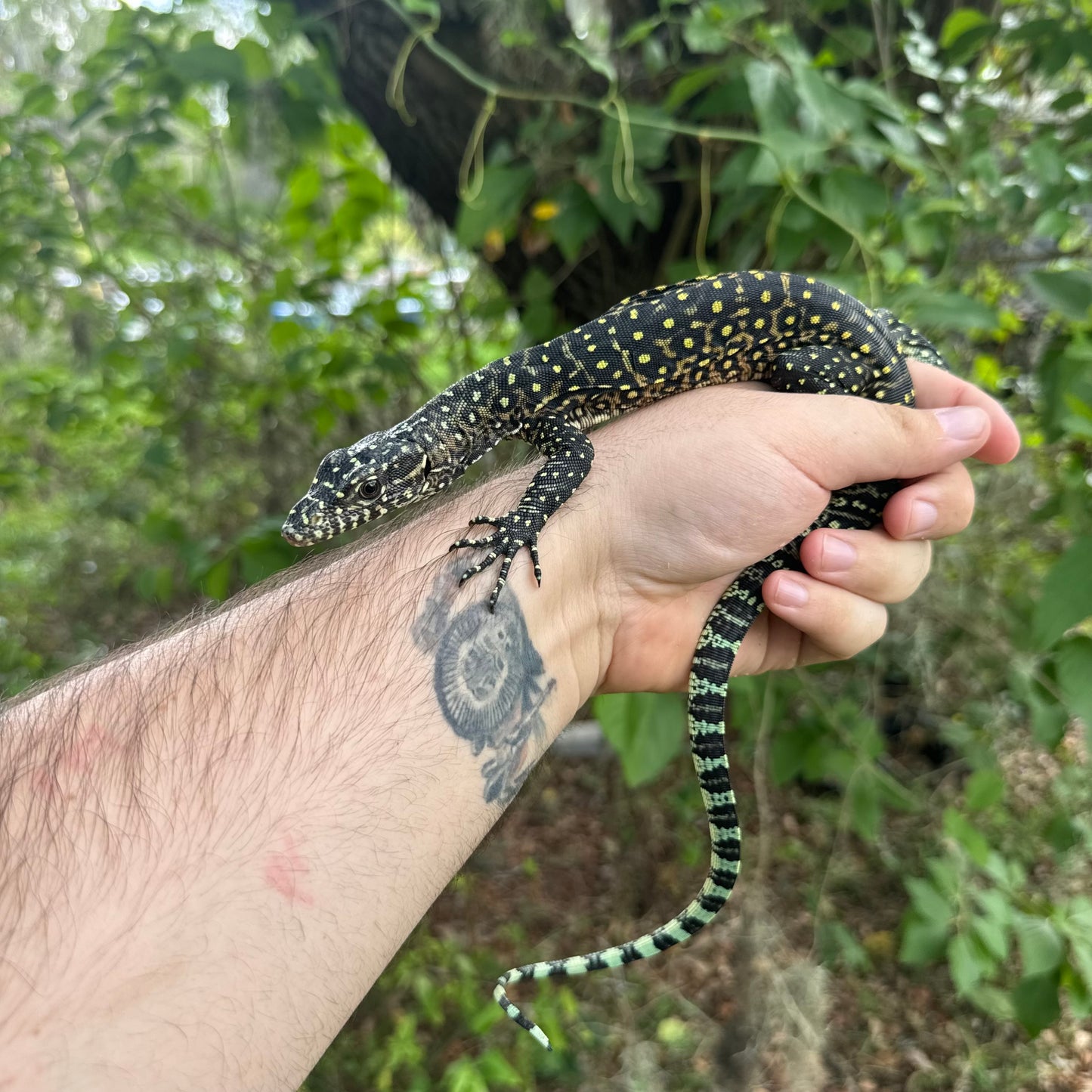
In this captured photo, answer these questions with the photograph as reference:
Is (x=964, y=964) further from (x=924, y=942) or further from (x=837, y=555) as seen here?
(x=837, y=555)

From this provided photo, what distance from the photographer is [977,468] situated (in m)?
4.66

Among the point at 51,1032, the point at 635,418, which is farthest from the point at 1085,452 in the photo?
the point at 51,1032

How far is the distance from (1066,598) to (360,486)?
9.70 feet

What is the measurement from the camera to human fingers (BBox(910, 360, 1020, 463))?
3453mm

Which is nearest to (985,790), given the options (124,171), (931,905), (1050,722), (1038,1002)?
(1050,722)

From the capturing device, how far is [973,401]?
346 centimetres

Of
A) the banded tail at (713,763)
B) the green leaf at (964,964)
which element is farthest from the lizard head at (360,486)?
the green leaf at (964,964)

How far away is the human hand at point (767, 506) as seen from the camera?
299cm

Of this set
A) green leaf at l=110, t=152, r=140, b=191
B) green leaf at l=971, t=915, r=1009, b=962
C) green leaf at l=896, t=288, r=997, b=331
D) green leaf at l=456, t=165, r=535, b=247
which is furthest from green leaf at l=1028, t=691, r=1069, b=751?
green leaf at l=110, t=152, r=140, b=191

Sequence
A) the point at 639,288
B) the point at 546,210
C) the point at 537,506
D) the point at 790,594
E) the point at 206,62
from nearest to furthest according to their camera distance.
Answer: the point at 537,506
the point at 790,594
the point at 206,62
the point at 546,210
the point at 639,288

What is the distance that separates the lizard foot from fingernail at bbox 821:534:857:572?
50.6 inches

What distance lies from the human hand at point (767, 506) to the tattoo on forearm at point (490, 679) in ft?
1.77

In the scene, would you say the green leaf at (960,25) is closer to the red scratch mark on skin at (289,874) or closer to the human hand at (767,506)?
the human hand at (767,506)

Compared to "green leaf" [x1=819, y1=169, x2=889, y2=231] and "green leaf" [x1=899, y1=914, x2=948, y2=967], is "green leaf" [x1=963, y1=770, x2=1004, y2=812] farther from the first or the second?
"green leaf" [x1=819, y1=169, x2=889, y2=231]
